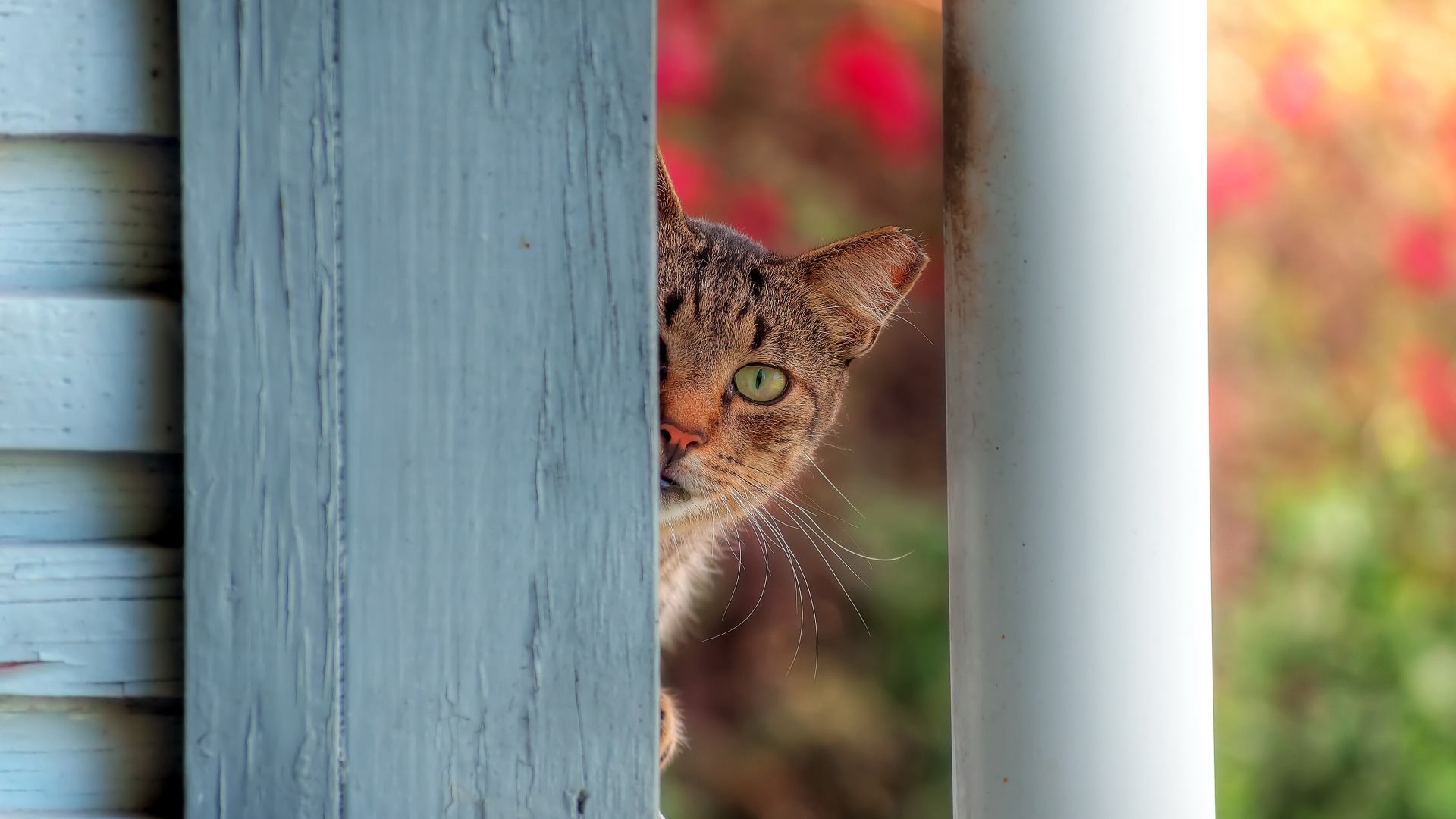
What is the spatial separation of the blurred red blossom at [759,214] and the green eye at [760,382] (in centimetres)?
70

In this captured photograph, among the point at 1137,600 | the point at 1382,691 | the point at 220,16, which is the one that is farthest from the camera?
the point at 1382,691

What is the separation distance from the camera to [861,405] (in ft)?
6.52

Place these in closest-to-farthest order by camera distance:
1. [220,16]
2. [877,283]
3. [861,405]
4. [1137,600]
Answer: [220,16] → [1137,600] → [877,283] → [861,405]

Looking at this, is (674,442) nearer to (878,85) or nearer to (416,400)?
(416,400)

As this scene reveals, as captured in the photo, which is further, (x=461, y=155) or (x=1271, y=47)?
(x=1271, y=47)

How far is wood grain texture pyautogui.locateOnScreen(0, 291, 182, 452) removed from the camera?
590 mm

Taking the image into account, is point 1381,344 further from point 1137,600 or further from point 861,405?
point 1137,600

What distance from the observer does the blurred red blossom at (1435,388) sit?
1672 mm

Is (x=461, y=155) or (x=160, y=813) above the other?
(x=461, y=155)


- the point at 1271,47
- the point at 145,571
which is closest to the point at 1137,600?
the point at 145,571

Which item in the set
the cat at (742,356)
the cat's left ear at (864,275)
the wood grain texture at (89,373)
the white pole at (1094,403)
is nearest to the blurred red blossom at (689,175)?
the cat at (742,356)

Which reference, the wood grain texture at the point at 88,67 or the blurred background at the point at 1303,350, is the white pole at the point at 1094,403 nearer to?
the wood grain texture at the point at 88,67

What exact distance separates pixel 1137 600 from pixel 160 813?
2.15ft

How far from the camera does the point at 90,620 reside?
1.97 ft
